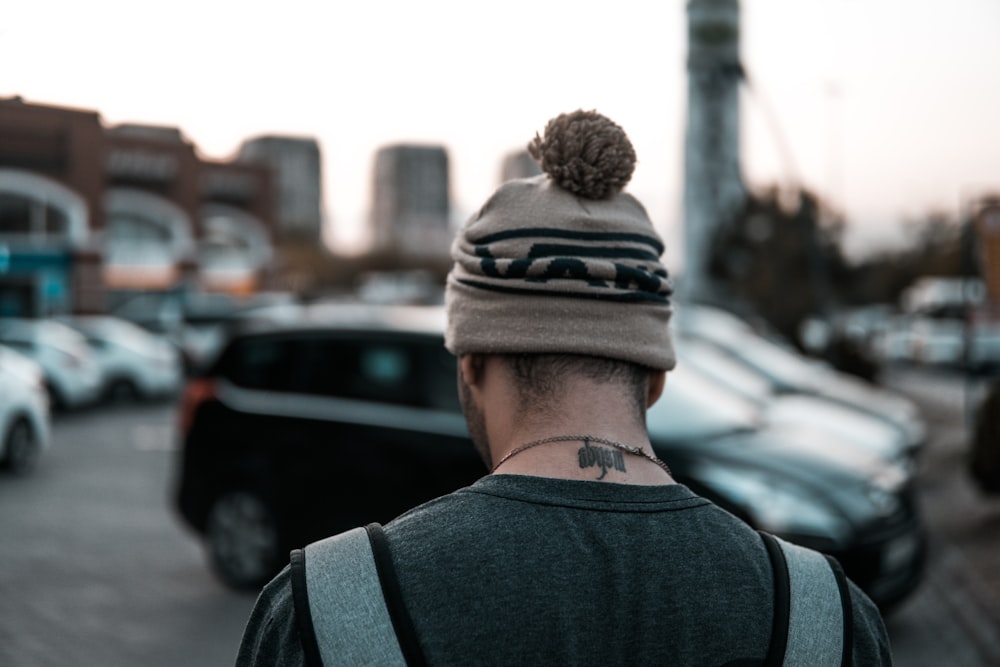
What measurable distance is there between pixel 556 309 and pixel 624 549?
31 centimetres

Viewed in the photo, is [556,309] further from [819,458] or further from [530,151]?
[819,458]

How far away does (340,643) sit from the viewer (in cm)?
112

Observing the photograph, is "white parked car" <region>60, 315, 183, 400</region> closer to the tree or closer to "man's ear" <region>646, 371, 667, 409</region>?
the tree

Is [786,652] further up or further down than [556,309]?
further down

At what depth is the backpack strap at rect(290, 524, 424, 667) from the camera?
112cm

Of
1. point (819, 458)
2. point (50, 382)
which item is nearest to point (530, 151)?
point (819, 458)

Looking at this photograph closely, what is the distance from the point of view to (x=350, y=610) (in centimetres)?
113

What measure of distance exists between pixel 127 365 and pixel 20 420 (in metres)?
9.29

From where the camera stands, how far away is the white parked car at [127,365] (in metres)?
19.9

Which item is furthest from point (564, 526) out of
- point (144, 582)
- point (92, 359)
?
point (92, 359)

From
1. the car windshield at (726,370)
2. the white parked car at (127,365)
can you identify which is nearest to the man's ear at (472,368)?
the car windshield at (726,370)

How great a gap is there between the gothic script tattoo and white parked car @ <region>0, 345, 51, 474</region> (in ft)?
34.7

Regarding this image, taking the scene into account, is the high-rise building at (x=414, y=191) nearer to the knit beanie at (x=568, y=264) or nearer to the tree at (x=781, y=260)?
the tree at (x=781, y=260)

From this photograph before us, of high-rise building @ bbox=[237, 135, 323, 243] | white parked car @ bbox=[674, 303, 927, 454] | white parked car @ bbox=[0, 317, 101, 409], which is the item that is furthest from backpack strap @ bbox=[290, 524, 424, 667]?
white parked car @ bbox=[0, 317, 101, 409]
